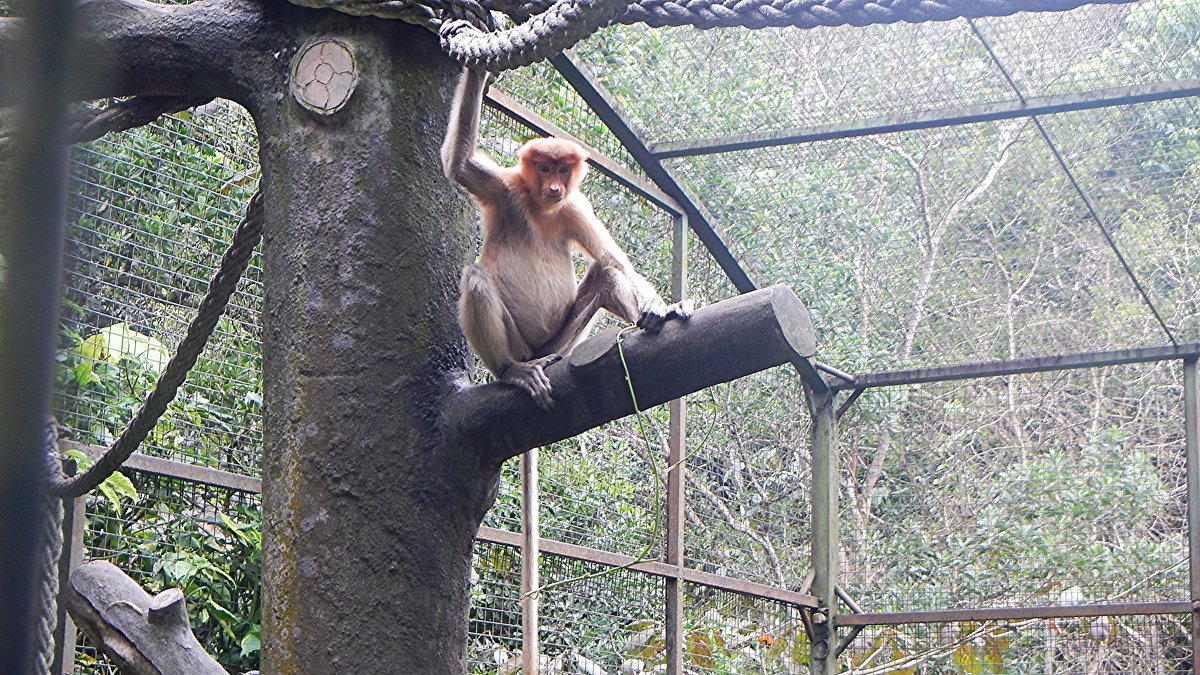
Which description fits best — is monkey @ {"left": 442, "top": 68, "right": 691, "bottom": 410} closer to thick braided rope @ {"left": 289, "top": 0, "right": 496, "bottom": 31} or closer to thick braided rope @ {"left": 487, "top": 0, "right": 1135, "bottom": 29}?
thick braided rope @ {"left": 289, "top": 0, "right": 496, "bottom": 31}

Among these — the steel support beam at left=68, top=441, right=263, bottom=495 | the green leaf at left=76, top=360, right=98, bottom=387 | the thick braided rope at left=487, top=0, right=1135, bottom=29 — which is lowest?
the steel support beam at left=68, top=441, right=263, bottom=495

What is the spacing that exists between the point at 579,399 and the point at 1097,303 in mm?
6510

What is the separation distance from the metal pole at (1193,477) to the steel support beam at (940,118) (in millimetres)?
1876

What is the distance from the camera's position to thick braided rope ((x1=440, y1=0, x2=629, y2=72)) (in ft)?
8.54

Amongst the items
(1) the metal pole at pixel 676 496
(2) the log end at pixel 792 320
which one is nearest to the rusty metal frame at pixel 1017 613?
(1) the metal pole at pixel 676 496

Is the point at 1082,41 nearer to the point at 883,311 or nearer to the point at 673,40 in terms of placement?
the point at 673,40

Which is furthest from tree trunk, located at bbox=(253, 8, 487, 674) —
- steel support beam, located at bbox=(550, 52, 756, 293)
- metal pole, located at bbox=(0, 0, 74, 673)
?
metal pole, located at bbox=(0, 0, 74, 673)

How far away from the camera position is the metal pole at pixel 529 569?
3652mm

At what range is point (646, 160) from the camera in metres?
6.20

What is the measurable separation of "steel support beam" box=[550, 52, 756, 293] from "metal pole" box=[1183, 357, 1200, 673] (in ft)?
7.74

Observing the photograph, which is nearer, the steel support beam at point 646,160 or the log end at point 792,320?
the log end at point 792,320

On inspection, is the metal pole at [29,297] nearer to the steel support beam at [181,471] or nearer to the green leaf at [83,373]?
the steel support beam at [181,471]

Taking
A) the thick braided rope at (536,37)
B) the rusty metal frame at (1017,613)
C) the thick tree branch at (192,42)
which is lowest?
the rusty metal frame at (1017,613)

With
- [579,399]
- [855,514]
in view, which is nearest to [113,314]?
[579,399]
